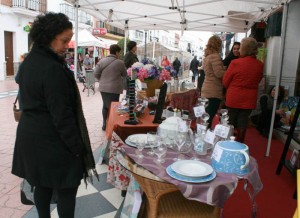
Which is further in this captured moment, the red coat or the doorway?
the doorway

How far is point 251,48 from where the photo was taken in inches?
131

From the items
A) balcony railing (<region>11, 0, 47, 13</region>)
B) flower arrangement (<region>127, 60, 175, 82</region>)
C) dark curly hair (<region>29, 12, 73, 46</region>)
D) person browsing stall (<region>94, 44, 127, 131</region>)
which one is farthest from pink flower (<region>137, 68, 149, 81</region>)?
balcony railing (<region>11, 0, 47, 13</region>)

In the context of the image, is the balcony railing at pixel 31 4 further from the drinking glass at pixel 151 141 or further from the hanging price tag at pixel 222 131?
the hanging price tag at pixel 222 131

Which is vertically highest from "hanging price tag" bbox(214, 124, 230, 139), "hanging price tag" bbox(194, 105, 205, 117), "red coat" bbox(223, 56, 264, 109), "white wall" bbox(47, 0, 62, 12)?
"white wall" bbox(47, 0, 62, 12)

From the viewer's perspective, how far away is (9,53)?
45.2 feet

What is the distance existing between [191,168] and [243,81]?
7.11ft

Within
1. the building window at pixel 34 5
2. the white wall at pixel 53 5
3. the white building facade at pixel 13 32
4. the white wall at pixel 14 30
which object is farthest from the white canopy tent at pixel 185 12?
the white wall at pixel 53 5

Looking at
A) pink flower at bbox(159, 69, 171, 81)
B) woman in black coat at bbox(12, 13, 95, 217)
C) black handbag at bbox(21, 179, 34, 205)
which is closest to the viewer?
woman in black coat at bbox(12, 13, 95, 217)

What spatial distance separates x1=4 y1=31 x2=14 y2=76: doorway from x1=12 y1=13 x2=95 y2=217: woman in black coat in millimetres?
13360

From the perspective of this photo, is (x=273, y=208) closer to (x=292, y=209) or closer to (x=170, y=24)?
(x=292, y=209)

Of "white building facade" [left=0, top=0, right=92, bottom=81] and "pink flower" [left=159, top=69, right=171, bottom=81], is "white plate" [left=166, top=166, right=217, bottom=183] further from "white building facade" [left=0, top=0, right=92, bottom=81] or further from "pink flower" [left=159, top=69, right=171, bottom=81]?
"white building facade" [left=0, top=0, right=92, bottom=81]

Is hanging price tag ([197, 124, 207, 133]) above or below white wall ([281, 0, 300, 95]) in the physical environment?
below

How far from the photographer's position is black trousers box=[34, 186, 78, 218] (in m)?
1.74

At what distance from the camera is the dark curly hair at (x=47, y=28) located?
61.7 inches
